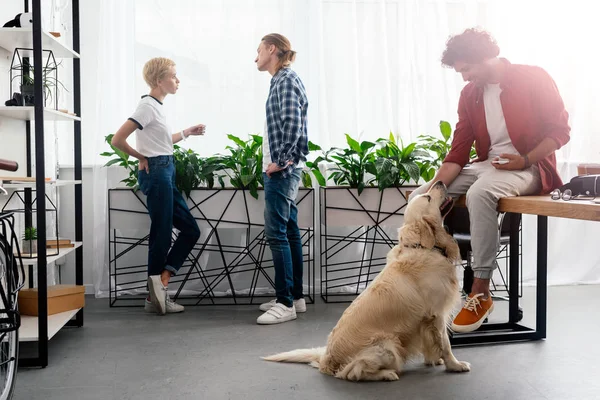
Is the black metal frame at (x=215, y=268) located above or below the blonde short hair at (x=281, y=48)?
below

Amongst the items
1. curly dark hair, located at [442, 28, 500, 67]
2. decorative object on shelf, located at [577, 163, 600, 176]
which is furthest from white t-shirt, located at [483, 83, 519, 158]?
decorative object on shelf, located at [577, 163, 600, 176]

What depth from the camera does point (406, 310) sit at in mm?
2533

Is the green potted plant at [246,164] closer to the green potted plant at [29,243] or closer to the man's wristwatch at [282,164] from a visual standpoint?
the man's wristwatch at [282,164]

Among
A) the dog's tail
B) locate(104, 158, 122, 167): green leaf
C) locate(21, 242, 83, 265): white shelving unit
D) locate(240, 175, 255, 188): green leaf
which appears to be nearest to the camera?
the dog's tail

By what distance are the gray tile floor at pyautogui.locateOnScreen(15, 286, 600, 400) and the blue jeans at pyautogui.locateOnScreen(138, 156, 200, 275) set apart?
1.22 feet

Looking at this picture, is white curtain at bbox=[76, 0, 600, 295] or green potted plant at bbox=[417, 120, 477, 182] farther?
white curtain at bbox=[76, 0, 600, 295]

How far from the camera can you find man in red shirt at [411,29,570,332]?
2828mm

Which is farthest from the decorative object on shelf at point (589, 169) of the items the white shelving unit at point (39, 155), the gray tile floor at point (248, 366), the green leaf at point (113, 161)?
the green leaf at point (113, 161)

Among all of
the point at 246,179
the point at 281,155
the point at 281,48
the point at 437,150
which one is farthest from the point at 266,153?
the point at 437,150

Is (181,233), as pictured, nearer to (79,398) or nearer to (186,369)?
(186,369)

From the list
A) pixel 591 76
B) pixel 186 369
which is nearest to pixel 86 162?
pixel 186 369

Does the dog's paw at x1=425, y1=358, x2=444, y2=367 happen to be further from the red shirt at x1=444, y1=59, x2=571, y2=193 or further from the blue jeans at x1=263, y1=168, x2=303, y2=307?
the blue jeans at x1=263, y1=168, x2=303, y2=307

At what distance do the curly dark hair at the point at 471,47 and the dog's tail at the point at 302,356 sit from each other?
58.4 inches

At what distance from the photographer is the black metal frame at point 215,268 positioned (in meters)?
4.22
